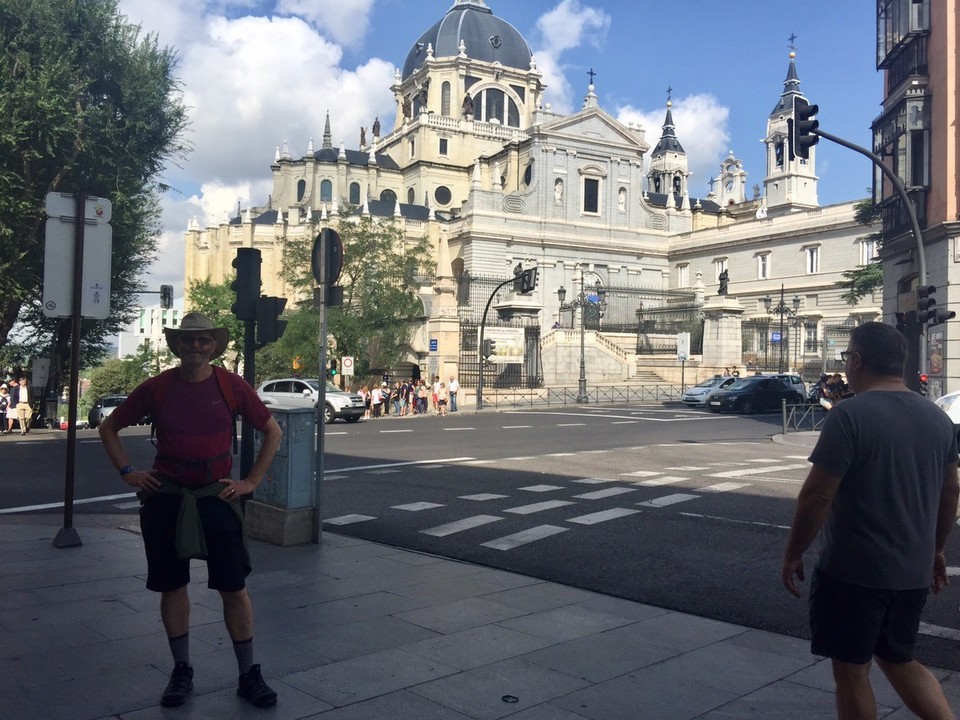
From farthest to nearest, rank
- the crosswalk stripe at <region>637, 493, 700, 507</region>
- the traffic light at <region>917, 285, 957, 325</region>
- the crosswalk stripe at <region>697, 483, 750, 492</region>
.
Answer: the traffic light at <region>917, 285, 957, 325</region>, the crosswalk stripe at <region>697, 483, 750, 492</region>, the crosswalk stripe at <region>637, 493, 700, 507</region>

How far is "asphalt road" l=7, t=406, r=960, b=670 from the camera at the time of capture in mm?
6551

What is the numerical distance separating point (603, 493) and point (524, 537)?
3032mm

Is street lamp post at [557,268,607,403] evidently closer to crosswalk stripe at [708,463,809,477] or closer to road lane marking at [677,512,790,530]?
crosswalk stripe at [708,463,809,477]

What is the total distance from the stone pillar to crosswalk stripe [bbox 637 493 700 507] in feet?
117

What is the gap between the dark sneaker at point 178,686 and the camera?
399cm

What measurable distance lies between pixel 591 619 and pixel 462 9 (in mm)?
92853

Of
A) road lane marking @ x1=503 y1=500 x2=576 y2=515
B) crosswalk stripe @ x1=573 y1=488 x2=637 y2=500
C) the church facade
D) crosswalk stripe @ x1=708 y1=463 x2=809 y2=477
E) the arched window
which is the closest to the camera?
road lane marking @ x1=503 y1=500 x2=576 y2=515

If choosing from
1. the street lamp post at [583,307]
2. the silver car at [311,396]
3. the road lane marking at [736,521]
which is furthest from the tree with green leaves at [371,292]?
the road lane marking at [736,521]

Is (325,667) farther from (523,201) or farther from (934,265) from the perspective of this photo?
(523,201)

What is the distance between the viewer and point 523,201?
6775cm

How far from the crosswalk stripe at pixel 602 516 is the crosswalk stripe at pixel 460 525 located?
0.85 m

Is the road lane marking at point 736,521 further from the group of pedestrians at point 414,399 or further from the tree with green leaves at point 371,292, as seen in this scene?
the tree with green leaves at point 371,292

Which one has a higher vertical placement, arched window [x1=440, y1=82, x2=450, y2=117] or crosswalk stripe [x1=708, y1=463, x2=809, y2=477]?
arched window [x1=440, y1=82, x2=450, y2=117]

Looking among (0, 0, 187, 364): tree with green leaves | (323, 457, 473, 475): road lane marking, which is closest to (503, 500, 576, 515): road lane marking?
(323, 457, 473, 475): road lane marking
